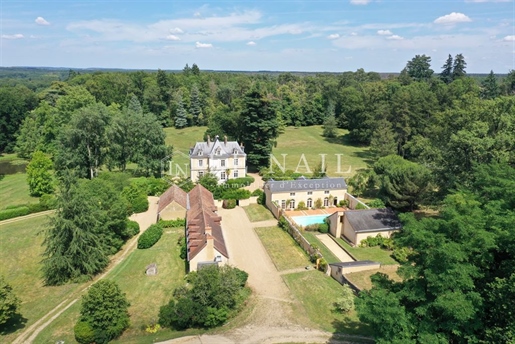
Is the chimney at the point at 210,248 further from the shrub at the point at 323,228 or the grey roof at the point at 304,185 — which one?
the grey roof at the point at 304,185

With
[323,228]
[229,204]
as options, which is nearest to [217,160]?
[229,204]

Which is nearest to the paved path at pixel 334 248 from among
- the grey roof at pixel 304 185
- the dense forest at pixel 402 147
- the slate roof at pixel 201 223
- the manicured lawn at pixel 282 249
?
the manicured lawn at pixel 282 249

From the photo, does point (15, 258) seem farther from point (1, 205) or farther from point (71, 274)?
point (1, 205)

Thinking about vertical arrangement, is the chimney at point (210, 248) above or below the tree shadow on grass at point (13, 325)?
above

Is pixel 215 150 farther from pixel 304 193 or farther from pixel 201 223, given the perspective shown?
pixel 201 223

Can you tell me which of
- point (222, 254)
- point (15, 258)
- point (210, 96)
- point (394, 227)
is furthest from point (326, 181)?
point (210, 96)

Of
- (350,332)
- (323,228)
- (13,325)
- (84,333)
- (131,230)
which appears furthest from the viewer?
(323,228)

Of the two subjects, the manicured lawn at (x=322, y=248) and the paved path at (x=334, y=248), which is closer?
the manicured lawn at (x=322, y=248)
